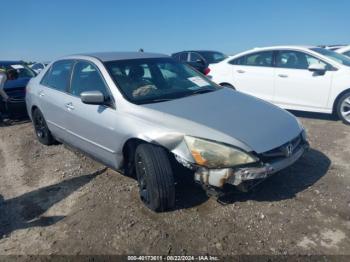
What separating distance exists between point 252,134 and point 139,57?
2048 millimetres

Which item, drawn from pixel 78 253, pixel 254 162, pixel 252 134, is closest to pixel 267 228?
pixel 254 162

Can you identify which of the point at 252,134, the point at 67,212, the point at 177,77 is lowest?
the point at 67,212

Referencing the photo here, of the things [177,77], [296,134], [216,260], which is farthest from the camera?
[177,77]

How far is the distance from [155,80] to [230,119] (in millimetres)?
1231

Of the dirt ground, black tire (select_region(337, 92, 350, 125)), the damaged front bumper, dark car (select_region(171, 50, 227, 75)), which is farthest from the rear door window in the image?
dark car (select_region(171, 50, 227, 75))

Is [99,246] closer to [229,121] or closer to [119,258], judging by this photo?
[119,258]

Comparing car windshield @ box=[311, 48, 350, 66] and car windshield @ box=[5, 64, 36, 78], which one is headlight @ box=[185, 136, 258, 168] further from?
car windshield @ box=[5, 64, 36, 78]

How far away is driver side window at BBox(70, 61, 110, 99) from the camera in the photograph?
3903mm

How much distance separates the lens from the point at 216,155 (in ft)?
9.62

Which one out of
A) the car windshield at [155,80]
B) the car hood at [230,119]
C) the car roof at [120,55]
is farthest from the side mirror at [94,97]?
the car roof at [120,55]

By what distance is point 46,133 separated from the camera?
5.49 meters

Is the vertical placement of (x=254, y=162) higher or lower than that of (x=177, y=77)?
lower

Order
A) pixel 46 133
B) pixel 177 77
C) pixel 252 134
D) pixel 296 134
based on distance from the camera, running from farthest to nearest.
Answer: pixel 46 133, pixel 177 77, pixel 296 134, pixel 252 134

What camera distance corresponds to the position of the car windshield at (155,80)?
371 cm
